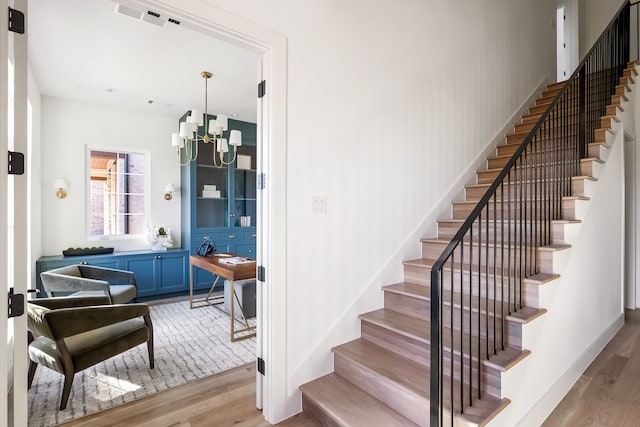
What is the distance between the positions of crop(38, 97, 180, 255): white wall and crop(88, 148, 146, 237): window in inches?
5.6

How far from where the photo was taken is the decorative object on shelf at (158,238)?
5078 mm

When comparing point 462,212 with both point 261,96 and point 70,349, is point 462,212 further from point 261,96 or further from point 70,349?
point 70,349

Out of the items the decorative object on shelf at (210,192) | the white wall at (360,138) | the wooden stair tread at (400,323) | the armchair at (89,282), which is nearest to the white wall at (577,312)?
the wooden stair tread at (400,323)

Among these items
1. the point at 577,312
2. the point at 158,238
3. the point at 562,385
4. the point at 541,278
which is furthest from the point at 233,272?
the point at 577,312

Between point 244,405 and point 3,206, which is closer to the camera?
point 3,206

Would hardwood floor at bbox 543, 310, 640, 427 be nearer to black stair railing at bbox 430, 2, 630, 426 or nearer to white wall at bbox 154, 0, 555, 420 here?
black stair railing at bbox 430, 2, 630, 426

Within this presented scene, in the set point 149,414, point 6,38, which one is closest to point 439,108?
point 6,38

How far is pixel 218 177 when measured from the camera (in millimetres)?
5719

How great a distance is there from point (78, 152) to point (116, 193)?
770 mm

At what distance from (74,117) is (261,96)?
4.08 metres

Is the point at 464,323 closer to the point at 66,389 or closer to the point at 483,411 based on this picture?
the point at 483,411

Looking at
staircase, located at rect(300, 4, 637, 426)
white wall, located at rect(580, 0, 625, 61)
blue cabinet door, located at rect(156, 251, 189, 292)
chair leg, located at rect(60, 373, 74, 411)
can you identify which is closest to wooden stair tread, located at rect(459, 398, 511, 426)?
staircase, located at rect(300, 4, 637, 426)

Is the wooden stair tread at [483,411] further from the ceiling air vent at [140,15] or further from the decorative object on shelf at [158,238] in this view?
the decorative object on shelf at [158,238]

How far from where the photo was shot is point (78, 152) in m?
4.62
